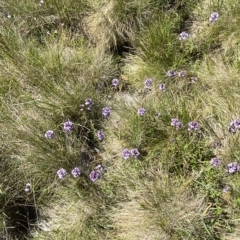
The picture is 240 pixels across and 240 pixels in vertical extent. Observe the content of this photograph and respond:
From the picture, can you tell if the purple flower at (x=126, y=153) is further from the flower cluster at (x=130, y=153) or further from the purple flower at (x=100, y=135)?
the purple flower at (x=100, y=135)

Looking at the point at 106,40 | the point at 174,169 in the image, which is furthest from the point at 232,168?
the point at 106,40

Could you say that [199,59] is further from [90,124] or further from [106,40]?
[90,124]

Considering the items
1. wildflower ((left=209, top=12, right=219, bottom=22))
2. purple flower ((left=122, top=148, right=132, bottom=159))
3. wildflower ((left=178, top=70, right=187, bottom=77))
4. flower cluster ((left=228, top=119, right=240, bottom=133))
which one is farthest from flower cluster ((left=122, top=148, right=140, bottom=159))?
wildflower ((left=209, top=12, right=219, bottom=22))

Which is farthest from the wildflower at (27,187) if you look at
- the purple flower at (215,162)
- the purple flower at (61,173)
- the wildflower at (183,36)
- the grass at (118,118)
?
the wildflower at (183,36)

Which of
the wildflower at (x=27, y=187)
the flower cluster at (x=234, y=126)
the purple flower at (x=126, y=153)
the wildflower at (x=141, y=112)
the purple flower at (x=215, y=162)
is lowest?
the purple flower at (x=215, y=162)

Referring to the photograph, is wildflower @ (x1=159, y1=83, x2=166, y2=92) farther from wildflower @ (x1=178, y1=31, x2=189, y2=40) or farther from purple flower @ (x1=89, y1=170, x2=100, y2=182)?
purple flower @ (x1=89, y1=170, x2=100, y2=182)

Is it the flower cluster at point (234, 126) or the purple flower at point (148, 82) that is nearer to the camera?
the flower cluster at point (234, 126)

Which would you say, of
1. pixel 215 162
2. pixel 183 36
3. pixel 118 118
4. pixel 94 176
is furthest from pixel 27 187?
pixel 183 36
